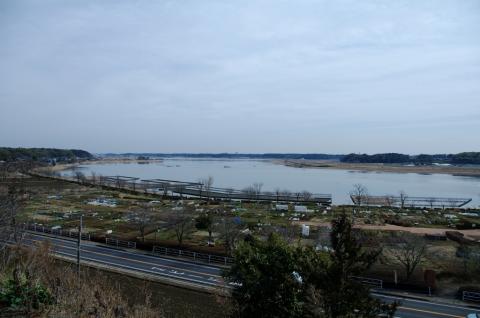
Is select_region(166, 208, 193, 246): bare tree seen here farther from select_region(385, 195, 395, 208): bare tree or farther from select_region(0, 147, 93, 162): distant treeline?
select_region(0, 147, 93, 162): distant treeline

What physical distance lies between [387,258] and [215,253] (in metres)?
10.4

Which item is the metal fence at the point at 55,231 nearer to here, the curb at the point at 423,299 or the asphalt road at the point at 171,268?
the asphalt road at the point at 171,268

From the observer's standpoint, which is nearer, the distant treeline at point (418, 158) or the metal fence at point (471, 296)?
the metal fence at point (471, 296)

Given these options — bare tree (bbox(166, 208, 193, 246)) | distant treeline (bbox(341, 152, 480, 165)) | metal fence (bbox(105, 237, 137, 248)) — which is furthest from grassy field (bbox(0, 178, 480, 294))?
distant treeline (bbox(341, 152, 480, 165))

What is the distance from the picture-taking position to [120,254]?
24391 mm

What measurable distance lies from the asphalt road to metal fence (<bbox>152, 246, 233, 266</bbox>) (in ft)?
2.77

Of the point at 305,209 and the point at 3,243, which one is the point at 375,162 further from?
the point at 3,243

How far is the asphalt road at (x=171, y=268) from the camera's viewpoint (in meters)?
16.1

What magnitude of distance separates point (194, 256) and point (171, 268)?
7.93ft

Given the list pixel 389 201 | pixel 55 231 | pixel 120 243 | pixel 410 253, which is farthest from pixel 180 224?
pixel 389 201

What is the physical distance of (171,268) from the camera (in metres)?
21.7

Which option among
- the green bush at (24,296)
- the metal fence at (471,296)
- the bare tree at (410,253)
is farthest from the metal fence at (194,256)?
the green bush at (24,296)

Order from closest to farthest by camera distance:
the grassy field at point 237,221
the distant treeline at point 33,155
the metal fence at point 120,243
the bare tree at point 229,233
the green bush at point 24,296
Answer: the green bush at point 24,296 < the bare tree at point 229,233 < the grassy field at point 237,221 < the metal fence at point 120,243 < the distant treeline at point 33,155

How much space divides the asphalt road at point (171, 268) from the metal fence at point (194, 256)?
2.77 feet
